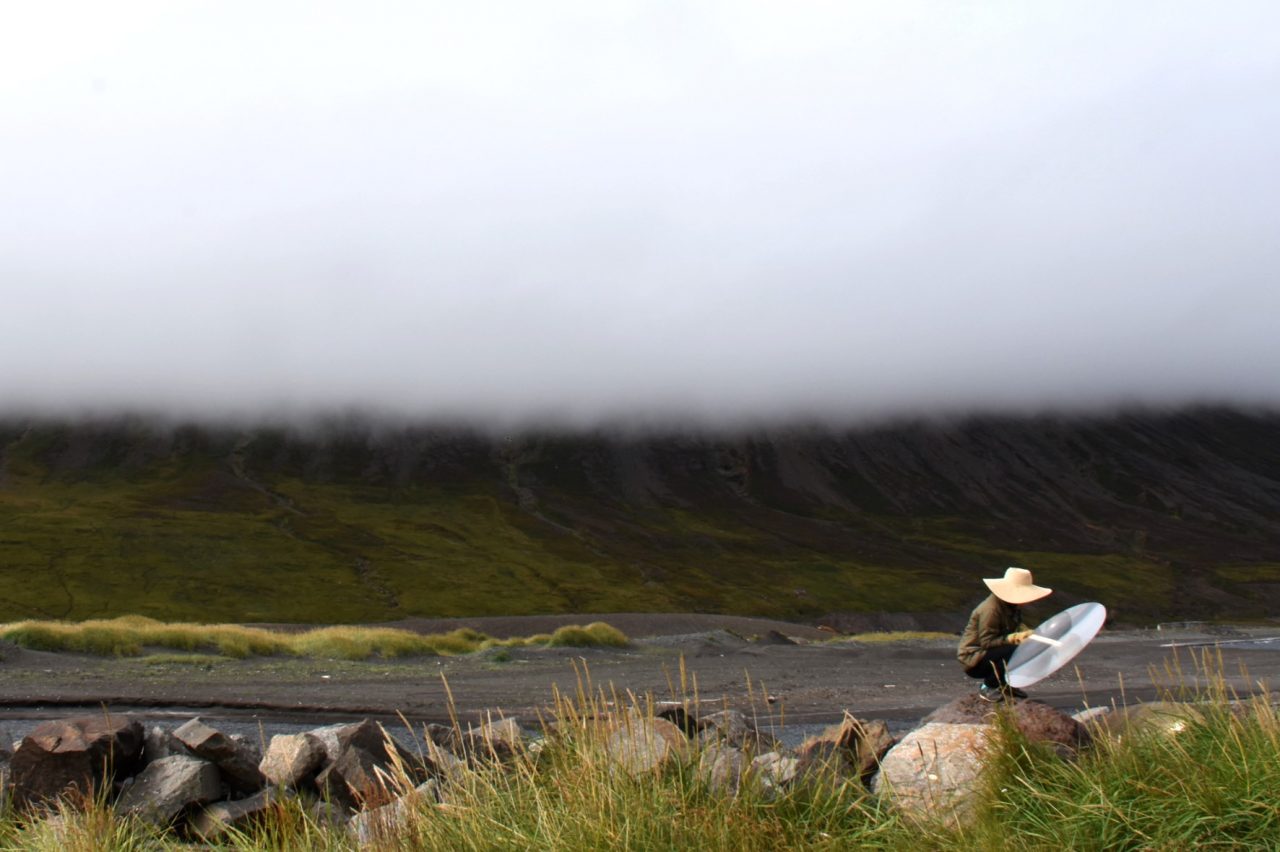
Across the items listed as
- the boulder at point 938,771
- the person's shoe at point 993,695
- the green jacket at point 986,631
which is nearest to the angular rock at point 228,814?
the boulder at point 938,771

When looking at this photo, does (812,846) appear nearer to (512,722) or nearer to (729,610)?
(512,722)

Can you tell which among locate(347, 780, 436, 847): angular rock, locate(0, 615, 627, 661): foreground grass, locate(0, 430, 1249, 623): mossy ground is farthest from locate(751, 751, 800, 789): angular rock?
locate(0, 430, 1249, 623): mossy ground

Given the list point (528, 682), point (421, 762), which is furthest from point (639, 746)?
point (528, 682)

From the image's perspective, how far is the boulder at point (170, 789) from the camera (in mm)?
10273

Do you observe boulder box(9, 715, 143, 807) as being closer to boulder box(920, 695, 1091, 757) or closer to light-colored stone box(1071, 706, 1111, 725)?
boulder box(920, 695, 1091, 757)

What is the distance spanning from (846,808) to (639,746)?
1612mm

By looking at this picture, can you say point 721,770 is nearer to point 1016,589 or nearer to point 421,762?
point 421,762

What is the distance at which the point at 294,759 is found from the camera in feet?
38.1

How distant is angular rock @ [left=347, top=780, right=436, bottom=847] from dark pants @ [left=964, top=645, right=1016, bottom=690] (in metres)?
6.20

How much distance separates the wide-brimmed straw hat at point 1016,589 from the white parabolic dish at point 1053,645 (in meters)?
0.34

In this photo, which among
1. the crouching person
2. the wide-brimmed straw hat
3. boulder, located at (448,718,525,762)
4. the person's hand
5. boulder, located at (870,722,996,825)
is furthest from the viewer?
the crouching person

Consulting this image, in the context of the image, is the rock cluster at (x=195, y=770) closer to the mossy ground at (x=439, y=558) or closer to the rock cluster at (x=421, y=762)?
the rock cluster at (x=421, y=762)

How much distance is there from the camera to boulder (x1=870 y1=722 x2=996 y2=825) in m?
7.91

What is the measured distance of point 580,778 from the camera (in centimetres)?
743
